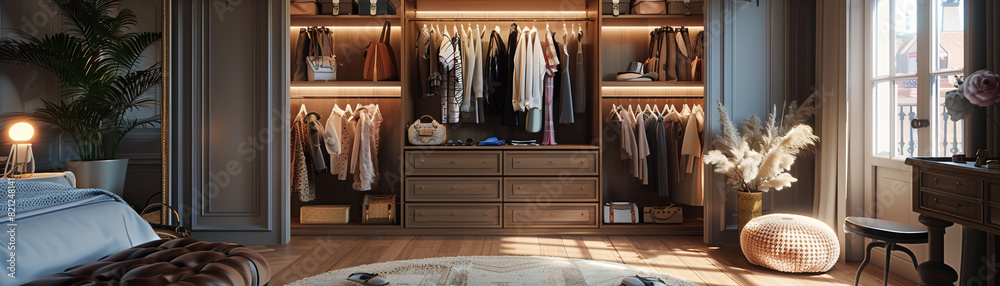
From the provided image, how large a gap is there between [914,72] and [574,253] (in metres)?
2.14

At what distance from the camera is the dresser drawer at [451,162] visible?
14.3 ft

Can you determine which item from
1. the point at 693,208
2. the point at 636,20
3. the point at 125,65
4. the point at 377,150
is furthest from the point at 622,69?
the point at 125,65

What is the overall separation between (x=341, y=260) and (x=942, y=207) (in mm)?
3009

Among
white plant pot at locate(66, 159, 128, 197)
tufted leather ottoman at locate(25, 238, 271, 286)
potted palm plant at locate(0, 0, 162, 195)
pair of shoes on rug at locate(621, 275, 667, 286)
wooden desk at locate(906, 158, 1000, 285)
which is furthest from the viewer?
white plant pot at locate(66, 159, 128, 197)

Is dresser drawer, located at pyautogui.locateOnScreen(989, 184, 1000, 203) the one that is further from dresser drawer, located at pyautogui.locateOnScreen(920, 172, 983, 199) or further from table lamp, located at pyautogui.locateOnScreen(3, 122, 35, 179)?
table lamp, located at pyautogui.locateOnScreen(3, 122, 35, 179)

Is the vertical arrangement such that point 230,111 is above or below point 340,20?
below

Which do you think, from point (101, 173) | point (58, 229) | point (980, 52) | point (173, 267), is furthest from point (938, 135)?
point (101, 173)

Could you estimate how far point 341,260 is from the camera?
3533 mm

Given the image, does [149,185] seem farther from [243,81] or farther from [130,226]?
[130,226]

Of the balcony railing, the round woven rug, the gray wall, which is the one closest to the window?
the balcony railing

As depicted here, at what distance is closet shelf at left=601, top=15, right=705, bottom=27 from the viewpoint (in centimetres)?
448

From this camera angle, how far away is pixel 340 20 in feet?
15.0

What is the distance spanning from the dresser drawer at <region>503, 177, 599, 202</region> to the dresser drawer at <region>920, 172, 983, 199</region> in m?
2.35

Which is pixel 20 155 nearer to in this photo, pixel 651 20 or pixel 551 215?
pixel 551 215
